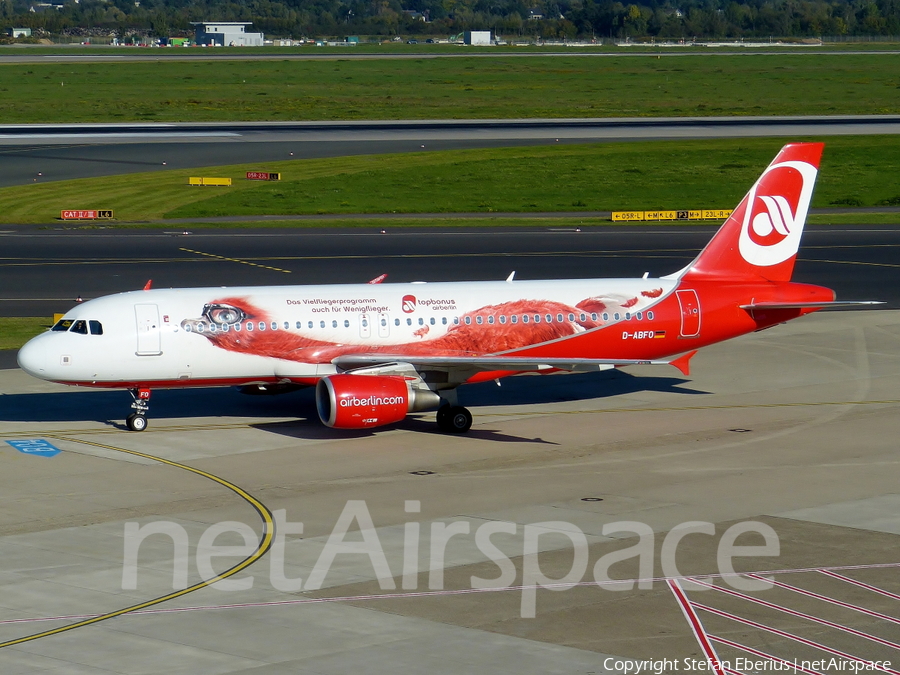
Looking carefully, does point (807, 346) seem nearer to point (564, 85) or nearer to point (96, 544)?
point (96, 544)

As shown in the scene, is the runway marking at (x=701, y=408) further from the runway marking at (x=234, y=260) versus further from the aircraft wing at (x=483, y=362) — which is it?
the runway marking at (x=234, y=260)

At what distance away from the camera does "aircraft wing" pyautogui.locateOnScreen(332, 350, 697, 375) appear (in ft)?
120

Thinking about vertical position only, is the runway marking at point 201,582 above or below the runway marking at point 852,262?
below

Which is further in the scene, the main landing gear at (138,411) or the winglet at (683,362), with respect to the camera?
the winglet at (683,362)

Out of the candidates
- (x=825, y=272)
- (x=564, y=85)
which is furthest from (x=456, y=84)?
(x=825, y=272)

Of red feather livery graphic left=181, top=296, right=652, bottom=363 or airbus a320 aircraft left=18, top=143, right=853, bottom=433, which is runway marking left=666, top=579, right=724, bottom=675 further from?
red feather livery graphic left=181, top=296, right=652, bottom=363

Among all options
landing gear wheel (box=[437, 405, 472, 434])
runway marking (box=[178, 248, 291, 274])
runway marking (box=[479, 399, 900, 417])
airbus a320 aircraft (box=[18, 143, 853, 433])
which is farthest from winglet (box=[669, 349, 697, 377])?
runway marking (box=[178, 248, 291, 274])

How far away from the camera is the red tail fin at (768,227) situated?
138ft

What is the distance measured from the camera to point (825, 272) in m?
65.1

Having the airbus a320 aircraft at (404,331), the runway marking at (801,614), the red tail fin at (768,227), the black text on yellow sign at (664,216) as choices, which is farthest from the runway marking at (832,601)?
the black text on yellow sign at (664,216)

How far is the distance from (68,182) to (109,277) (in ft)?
120

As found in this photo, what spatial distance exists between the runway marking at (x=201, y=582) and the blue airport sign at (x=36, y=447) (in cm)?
78

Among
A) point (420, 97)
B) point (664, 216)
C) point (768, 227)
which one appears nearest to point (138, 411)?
point (768, 227)

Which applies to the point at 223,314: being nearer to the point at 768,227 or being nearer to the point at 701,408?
the point at 701,408
